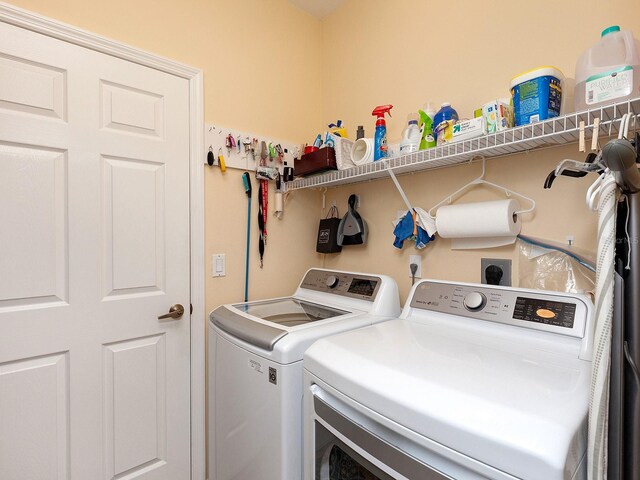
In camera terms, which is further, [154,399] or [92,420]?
[154,399]

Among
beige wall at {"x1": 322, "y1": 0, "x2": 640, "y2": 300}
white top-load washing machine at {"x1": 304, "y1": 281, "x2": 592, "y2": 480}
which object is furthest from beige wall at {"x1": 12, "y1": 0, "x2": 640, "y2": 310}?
white top-load washing machine at {"x1": 304, "y1": 281, "x2": 592, "y2": 480}

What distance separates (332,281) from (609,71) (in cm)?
135

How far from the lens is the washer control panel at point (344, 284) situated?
1635mm

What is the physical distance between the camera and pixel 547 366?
0.90 m

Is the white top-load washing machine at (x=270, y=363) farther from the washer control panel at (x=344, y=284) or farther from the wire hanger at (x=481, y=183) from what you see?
the wire hanger at (x=481, y=183)

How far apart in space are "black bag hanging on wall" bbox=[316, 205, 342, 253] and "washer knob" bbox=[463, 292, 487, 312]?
94 cm

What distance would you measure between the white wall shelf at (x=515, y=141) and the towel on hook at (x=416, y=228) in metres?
0.23

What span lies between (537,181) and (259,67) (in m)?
1.61

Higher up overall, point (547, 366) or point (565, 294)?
point (565, 294)

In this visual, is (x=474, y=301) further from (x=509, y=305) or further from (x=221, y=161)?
(x=221, y=161)

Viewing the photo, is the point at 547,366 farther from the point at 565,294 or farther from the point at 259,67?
the point at 259,67

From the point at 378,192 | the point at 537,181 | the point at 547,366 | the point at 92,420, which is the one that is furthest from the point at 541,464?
the point at 92,420

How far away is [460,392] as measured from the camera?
745mm

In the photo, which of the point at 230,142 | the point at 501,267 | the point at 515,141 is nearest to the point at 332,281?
the point at 501,267
